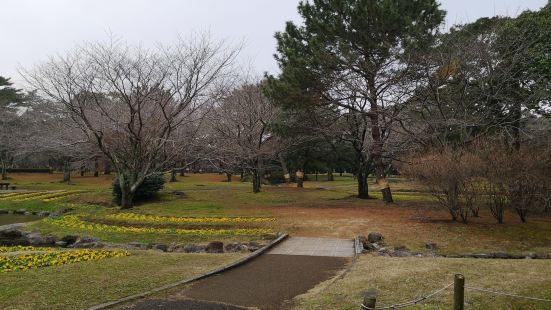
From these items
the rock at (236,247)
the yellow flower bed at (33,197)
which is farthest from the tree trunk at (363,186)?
the yellow flower bed at (33,197)

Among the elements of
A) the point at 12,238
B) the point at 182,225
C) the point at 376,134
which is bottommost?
the point at 12,238

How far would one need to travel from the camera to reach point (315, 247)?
1279 centimetres

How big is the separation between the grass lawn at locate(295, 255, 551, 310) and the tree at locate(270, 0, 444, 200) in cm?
1227

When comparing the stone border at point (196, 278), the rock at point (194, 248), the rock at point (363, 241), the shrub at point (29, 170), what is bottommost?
the rock at point (194, 248)

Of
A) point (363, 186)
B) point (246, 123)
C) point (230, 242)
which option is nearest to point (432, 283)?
point (230, 242)

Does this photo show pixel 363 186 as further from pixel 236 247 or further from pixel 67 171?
pixel 67 171

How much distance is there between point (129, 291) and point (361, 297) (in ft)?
13.0

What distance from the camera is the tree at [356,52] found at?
20.2m

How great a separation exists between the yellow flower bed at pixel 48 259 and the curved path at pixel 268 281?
3.58 m

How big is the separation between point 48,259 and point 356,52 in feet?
52.9

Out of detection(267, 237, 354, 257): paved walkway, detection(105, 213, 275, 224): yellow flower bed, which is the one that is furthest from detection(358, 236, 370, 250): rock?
detection(105, 213, 275, 224): yellow flower bed

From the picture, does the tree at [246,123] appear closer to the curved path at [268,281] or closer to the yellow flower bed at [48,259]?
the curved path at [268,281]

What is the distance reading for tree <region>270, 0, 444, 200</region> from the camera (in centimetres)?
2019

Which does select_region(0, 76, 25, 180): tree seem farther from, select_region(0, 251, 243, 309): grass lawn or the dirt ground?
the dirt ground
